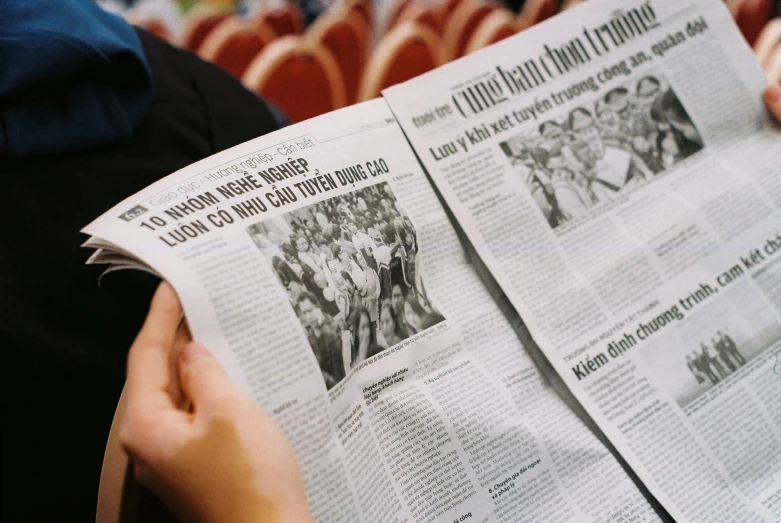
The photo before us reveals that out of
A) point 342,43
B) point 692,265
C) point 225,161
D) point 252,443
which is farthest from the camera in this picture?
point 342,43

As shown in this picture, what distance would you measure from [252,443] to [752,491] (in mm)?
412

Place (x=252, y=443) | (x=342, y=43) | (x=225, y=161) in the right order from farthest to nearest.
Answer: (x=342, y=43), (x=225, y=161), (x=252, y=443)

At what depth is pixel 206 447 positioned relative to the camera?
1.00 ft

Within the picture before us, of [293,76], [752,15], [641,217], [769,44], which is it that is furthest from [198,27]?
[641,217]

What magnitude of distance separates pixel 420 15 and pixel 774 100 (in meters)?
1.65

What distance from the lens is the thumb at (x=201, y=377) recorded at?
1.06 feet

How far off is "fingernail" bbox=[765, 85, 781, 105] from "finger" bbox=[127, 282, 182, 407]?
603 mm

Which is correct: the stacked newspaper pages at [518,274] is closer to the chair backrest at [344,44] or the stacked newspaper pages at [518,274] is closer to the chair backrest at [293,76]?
the chair backrest at [293,76]

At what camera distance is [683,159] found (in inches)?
23.2

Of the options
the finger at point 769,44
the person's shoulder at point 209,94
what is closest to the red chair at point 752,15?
the finger at point 769,44

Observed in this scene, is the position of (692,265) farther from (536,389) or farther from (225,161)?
(225,161)

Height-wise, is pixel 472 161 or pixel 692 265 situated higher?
pixel 472 161

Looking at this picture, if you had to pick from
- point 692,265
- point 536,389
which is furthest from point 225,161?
point 692,265

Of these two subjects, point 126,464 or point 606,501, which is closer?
point 126,464
